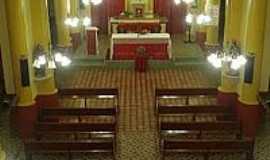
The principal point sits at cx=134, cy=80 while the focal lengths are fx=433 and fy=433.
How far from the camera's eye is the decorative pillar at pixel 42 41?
12391 mm

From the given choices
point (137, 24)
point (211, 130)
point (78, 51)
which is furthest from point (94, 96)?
point (137, 24)

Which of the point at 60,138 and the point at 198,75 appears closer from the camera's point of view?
the point at 60,138

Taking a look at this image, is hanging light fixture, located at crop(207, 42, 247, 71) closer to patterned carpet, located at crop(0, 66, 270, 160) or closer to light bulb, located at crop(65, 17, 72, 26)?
patterned carpet, located at crop(0, 66, 270, 160)

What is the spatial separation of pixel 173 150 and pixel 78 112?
331 centimetres

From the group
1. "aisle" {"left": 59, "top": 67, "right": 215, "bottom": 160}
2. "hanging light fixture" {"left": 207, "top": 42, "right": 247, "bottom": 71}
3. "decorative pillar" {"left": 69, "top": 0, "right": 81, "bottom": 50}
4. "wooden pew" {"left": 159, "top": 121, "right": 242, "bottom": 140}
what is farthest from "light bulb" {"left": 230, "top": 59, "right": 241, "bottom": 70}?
"decorative pillar" {"left": 69, "top": 0, "right": 81, "bottom": 50}

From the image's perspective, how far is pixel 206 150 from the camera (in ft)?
33.0

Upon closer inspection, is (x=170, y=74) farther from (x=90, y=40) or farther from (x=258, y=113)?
(x=258, y=113)

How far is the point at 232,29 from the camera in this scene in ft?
42.3

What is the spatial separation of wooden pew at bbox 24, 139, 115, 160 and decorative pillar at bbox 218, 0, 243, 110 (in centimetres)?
441

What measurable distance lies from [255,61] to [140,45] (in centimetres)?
842

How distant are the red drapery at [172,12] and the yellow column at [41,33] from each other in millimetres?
12113

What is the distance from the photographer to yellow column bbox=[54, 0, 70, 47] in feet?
58.3

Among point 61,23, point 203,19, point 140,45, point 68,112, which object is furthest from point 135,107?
point 203,19

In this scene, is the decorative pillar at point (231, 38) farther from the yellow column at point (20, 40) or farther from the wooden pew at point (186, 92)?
the yellow column at point (20, 40)
